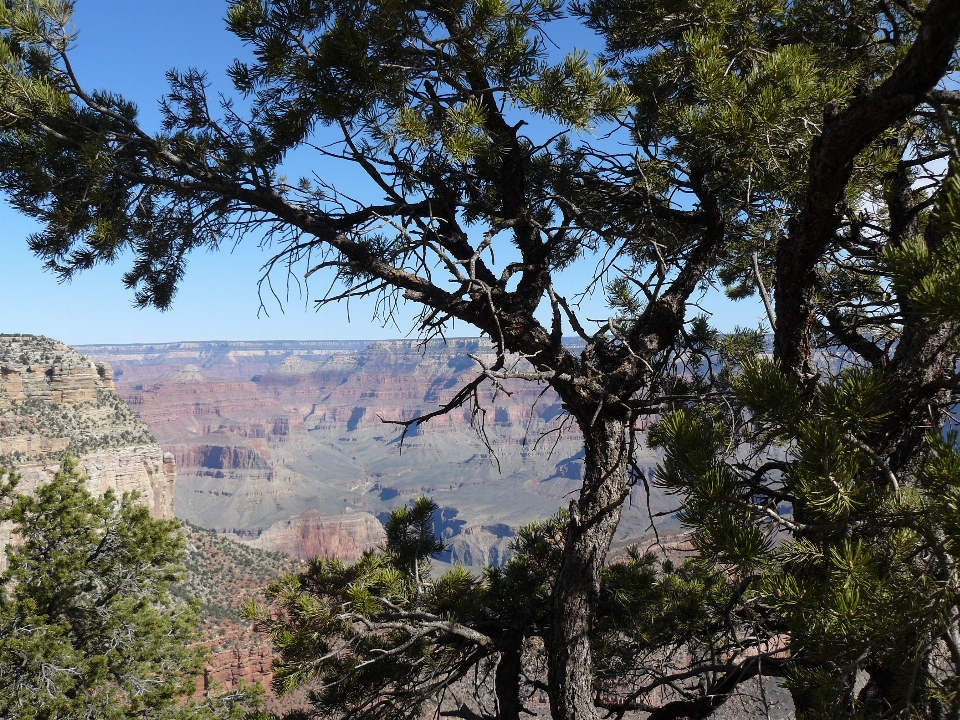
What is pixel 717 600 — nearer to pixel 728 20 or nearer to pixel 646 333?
pixel 646 333

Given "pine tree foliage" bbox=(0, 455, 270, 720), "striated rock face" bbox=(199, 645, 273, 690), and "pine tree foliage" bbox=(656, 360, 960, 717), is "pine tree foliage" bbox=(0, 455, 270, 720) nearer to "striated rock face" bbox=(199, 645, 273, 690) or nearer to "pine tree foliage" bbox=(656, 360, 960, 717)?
"pine tree foliage" bbox=(656, 360, 960, 717)

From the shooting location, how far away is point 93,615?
9.83 m

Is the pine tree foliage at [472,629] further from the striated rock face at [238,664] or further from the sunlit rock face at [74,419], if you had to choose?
the sunlit rock face at [74,419]

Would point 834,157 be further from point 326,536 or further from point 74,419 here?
point 326,536

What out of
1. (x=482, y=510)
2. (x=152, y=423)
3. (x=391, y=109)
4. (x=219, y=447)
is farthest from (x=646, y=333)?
(x=152, y=423)

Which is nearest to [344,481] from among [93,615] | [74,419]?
[74,419]

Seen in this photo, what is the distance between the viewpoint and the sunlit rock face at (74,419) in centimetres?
3978

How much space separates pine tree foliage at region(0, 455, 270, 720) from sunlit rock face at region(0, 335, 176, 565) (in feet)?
104

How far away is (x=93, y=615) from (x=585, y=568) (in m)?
9.25

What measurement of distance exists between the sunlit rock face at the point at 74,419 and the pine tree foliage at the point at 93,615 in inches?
1253

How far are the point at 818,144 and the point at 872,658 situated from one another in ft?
5.41

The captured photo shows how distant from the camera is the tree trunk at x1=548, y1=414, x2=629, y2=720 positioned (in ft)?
11.0

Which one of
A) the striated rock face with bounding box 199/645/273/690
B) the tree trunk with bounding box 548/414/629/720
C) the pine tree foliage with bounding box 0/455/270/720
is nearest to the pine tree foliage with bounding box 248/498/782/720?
the tree trunk with bounding box 548/414/629/720

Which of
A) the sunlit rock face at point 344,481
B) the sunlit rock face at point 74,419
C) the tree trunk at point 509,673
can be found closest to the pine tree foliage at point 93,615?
the tree trunk at point 509,673
